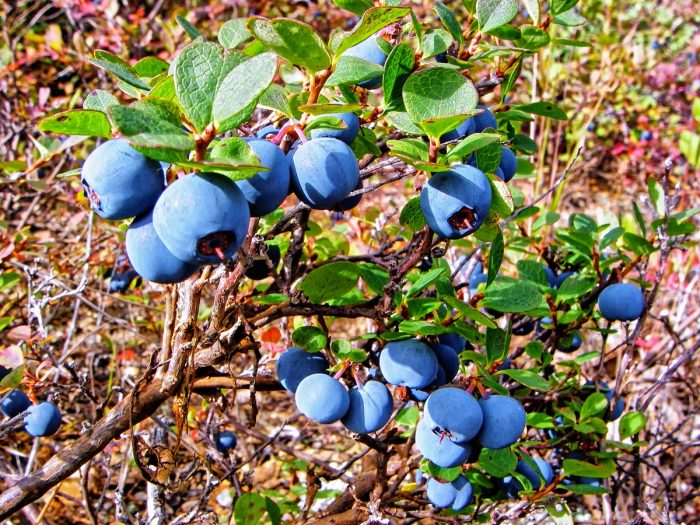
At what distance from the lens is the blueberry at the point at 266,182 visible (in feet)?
2.17

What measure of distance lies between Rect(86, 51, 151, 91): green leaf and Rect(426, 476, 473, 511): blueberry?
96 cm

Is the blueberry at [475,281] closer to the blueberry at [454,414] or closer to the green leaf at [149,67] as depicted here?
the blueberry at [454,414]

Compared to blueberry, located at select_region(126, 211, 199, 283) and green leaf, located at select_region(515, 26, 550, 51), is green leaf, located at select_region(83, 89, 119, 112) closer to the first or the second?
blueberry, located at select_region(126, 211, 199, 283)

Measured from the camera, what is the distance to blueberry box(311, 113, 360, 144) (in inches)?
32.8

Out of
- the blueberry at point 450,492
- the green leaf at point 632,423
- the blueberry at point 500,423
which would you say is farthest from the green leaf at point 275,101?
the green leaf at point 632,423

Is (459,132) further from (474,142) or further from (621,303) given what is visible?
(621,303)

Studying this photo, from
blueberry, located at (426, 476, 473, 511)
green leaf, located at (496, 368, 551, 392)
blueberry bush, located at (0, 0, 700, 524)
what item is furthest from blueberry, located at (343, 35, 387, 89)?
blueberry, located at (426, 476, 473, 511)

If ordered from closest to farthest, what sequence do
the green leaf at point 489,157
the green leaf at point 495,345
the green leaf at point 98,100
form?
the green leaf at point 98,100
the green leaf at point 489,157
the green leaf at point 495,345

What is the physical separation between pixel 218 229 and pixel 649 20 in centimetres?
733

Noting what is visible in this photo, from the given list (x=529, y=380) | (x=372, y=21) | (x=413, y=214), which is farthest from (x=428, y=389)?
(x=372, y=21)

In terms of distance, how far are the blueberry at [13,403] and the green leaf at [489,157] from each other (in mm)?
1234

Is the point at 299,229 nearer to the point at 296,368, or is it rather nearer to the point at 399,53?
the point at 296,368

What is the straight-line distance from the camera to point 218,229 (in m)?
0.58

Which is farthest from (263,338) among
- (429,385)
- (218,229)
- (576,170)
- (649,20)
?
(649,20)
